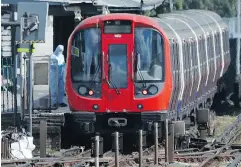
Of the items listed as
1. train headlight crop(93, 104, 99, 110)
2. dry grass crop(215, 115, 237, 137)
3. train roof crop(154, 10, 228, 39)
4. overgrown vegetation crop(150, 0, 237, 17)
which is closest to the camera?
train headlight crop(93, 104, 99, 110)

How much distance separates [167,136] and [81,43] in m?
3.06

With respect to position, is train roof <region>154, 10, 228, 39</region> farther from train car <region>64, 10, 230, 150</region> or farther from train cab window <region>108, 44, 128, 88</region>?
train cab window <region>108, 44, 128, 88</region>

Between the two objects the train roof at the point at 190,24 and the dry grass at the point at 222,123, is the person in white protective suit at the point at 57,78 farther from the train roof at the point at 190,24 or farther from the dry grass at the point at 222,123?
the dry grass at the point at 222,123

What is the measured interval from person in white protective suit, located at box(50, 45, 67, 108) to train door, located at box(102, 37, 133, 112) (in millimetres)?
2845

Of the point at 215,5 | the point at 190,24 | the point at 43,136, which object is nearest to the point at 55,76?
the point at 190,24

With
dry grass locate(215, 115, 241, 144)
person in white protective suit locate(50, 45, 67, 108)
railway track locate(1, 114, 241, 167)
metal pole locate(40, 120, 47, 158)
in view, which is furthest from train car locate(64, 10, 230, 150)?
dry grass locate(215, 115, 241, 144)

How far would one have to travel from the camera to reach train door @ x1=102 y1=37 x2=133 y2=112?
1833 cm

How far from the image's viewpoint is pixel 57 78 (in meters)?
21.3

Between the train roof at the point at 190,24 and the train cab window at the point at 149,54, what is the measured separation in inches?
18.8

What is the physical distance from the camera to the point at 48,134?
63.0ft

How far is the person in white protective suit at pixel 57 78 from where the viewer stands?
21.3 metres

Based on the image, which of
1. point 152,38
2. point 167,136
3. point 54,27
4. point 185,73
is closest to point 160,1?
point 54,27

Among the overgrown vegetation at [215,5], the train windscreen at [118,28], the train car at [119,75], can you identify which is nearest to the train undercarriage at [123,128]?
the train car at [119,75]

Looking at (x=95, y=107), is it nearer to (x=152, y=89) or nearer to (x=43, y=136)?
(x=152, y=89)
